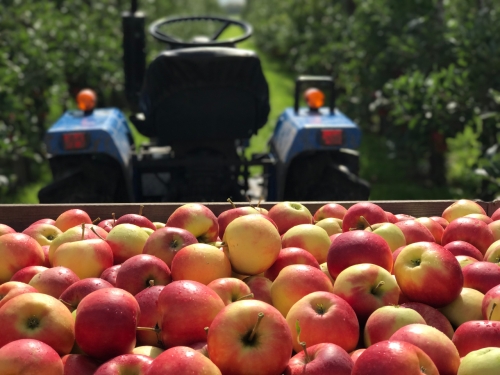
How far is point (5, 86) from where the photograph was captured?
627 centimetres

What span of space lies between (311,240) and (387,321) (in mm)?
670

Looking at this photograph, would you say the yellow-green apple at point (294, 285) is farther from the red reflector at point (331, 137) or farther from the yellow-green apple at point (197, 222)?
the red reflector at point (331, 137)

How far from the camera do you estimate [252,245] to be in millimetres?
2250

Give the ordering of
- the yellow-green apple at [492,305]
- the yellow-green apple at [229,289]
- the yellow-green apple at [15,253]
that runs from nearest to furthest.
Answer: the yellow-green apple at [492,305] → the yellow-green apple at [229,289] → the yellow-green apple at [15,253]

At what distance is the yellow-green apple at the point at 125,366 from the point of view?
1641 millimetres

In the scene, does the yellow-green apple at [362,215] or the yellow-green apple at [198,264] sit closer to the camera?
the yellow-green apple at [198,264]

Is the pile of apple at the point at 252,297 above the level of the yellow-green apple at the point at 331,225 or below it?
above

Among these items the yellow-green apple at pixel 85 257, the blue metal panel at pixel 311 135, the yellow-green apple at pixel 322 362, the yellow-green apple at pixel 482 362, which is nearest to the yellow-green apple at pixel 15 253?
the yellow-green apple at pixel 85 257

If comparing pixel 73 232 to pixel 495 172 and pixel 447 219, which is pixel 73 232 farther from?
pixel 495 172

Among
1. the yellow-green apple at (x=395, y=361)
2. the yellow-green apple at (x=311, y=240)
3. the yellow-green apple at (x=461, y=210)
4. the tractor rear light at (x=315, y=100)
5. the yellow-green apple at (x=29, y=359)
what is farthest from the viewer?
the tractor rear light at (x=315, y=100)

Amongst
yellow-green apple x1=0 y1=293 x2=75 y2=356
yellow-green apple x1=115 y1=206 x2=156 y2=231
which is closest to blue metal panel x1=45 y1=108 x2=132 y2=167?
yellow-green apple x1=115 y1=206 x2=156 y2=231

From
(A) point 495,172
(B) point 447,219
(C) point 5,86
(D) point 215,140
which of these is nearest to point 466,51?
(A) point 495,172

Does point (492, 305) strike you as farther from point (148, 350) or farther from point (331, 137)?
point (331, 137)

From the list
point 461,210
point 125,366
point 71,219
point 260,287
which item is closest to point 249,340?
point 125,366
